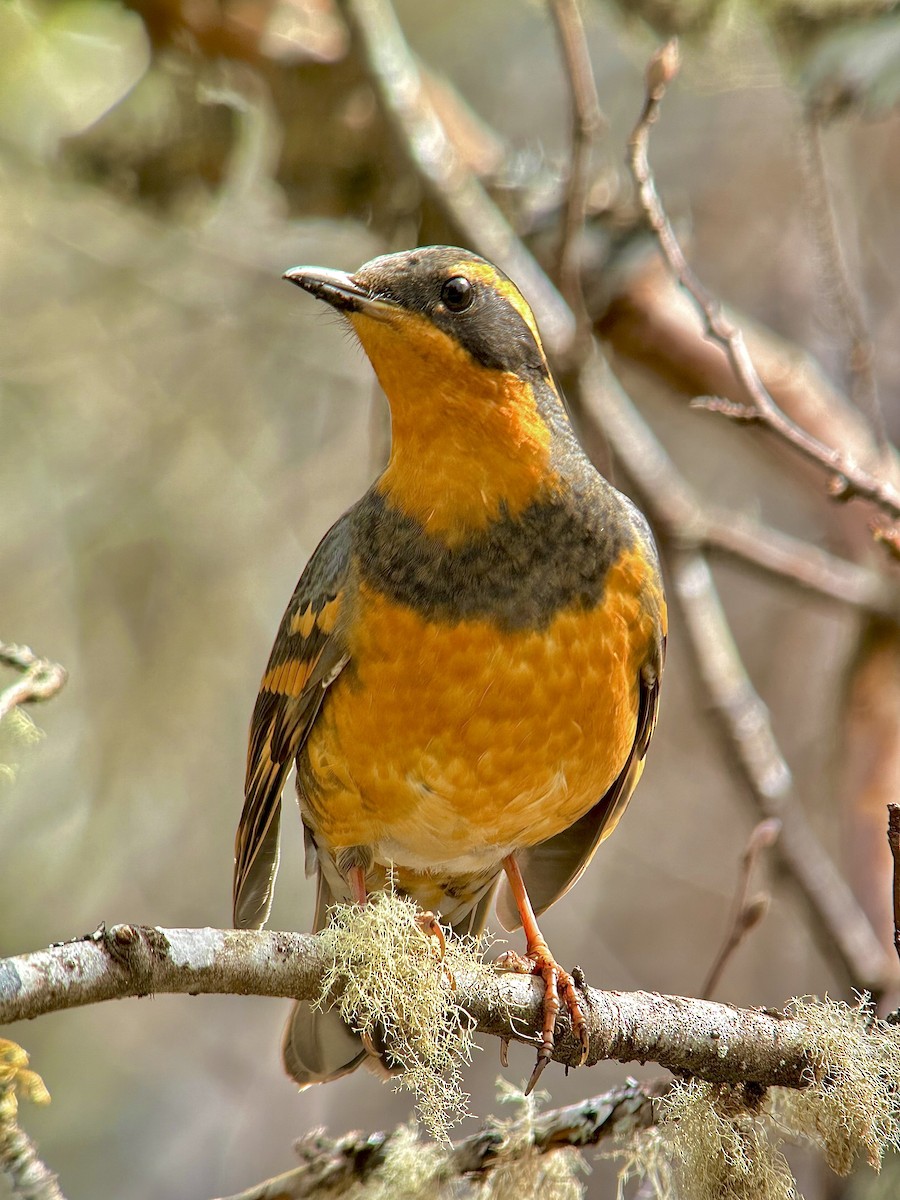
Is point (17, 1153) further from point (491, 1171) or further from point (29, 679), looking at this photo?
point (491, 1171)

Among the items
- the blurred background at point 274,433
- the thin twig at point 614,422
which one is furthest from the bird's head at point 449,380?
the blurred background at point 274,433

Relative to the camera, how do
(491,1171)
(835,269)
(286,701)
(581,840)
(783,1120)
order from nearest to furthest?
(491,1171), (783,1120), (286,701), (581,840), (835,269)

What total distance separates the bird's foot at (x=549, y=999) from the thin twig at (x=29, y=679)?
139 cm

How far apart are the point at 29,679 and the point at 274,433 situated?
15.5 ft

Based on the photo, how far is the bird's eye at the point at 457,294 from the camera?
3504 millimetres

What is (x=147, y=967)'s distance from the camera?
7.44 ft

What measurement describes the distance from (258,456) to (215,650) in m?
1.10

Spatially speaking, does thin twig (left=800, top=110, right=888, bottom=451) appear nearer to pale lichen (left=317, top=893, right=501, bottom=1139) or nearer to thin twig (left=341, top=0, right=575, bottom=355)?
thin twig (left=341, top=0, right=575, bottom=355)

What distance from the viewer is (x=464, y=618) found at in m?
3.45

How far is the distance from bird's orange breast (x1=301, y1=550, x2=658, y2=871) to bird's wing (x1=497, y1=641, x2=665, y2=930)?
0.58ft

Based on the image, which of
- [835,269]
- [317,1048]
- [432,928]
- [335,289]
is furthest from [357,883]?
[835,269]

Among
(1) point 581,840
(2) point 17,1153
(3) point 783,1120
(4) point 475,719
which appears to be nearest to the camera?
(2) point 17,1153

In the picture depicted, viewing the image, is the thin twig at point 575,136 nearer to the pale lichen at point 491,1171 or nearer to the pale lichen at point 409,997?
the pale lichen at point 409,997

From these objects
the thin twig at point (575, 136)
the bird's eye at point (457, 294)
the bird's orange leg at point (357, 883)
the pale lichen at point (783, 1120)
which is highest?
the thin twig at point (575, 136)
